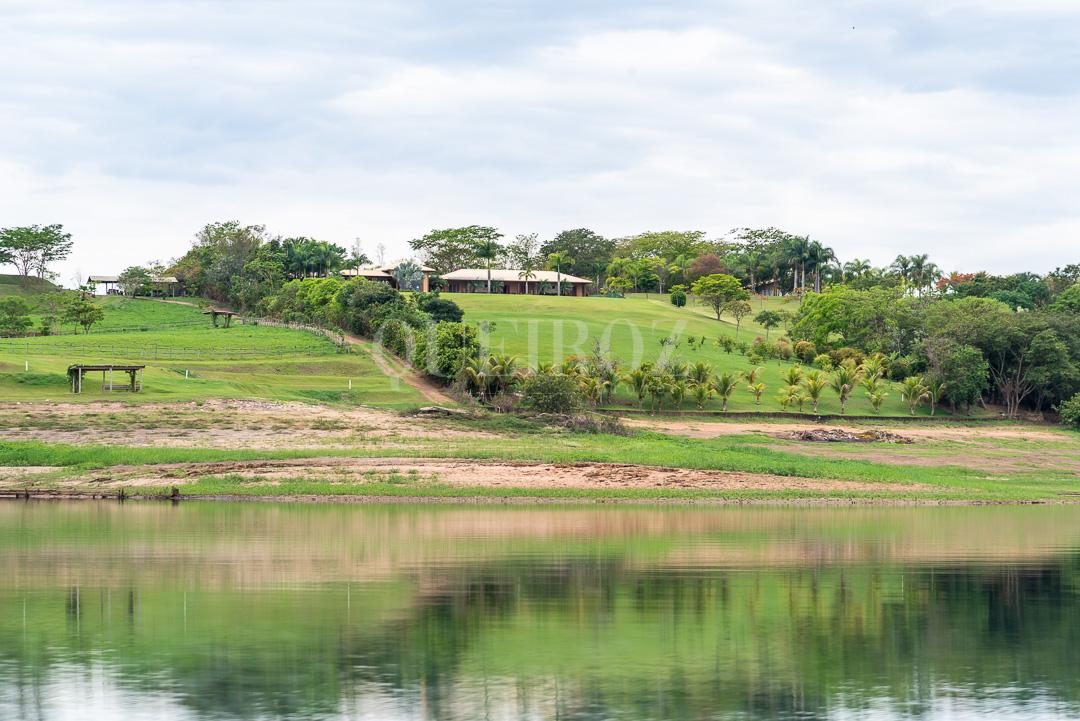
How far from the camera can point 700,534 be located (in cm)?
3975

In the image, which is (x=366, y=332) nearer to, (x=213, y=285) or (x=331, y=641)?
(x=213, y=285)

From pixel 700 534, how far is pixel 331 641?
19.2m

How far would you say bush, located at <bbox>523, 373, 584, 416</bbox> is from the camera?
237 feet

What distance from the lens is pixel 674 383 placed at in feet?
268

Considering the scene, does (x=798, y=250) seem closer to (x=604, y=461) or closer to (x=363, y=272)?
(x=363, y=272)

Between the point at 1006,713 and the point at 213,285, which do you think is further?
the point at 213,285

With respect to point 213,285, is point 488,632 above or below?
below

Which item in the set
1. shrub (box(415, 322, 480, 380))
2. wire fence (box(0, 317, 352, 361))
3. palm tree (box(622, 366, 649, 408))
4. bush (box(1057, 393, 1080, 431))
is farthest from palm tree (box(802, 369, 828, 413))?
wire fence (box(0, 317, 352, 361))

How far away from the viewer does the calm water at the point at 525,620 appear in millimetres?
19062

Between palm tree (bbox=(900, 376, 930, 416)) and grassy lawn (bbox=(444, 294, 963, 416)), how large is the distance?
3.04 ft

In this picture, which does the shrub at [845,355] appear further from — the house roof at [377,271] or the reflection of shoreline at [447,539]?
the house roof at [377,271]

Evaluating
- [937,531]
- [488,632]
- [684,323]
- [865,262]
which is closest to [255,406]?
[937,531]

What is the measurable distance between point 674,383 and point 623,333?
127 feet

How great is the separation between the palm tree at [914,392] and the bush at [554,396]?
27.3m
